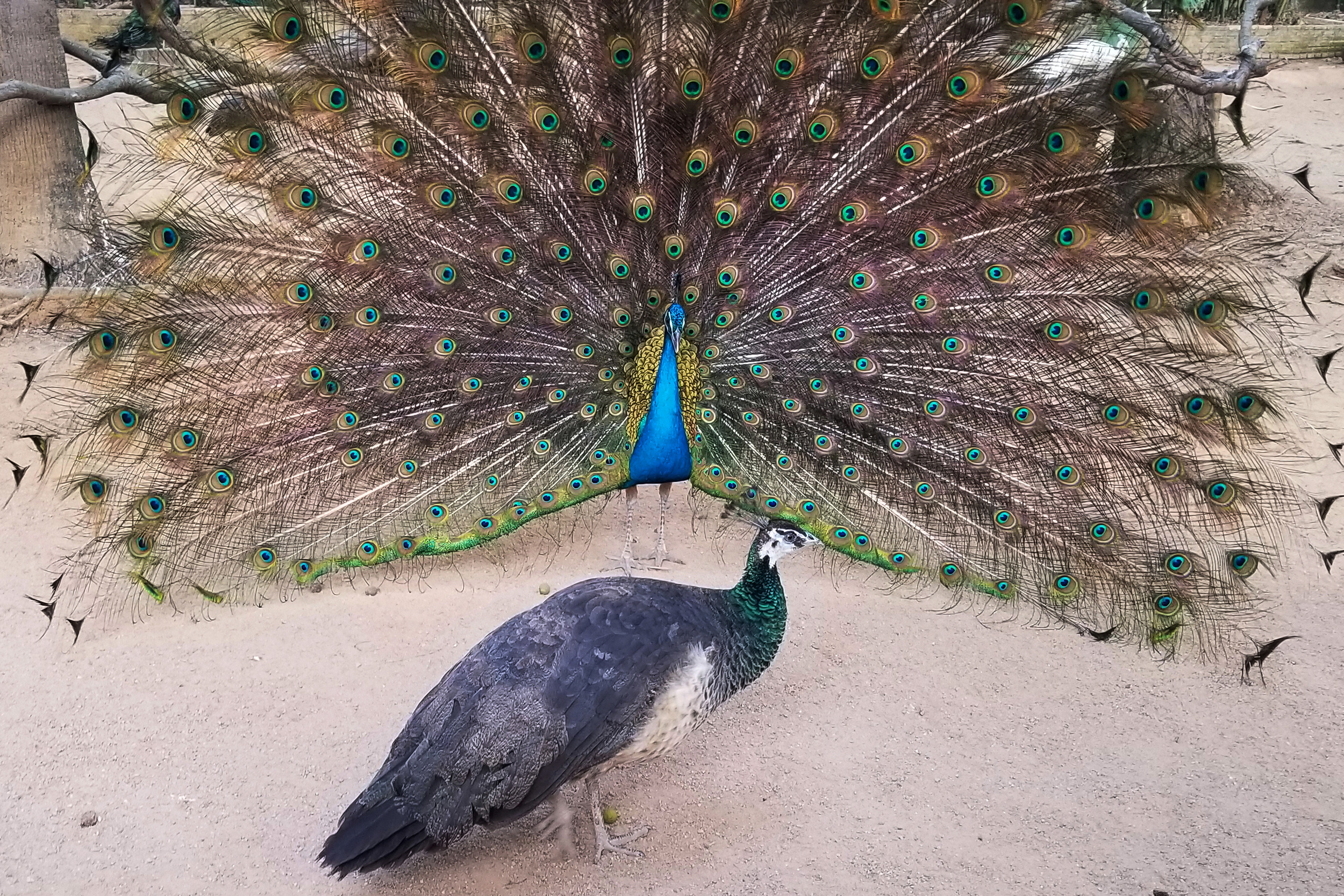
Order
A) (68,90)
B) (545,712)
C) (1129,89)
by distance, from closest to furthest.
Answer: (545,712), (1129,89), (68,90)

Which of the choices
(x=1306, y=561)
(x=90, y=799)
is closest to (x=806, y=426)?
(x=1306, y=561)

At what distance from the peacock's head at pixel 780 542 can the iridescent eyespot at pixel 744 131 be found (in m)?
1.54

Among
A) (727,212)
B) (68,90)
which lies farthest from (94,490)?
(68,90)

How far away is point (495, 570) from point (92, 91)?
15.0 feet

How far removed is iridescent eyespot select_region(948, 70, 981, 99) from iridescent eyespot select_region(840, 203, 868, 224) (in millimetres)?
510

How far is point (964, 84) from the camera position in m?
3.45

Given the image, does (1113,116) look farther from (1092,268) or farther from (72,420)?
(72,420)

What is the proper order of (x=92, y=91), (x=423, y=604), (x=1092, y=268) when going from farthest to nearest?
1. (x=92, y=91)
2. (x=423, y=604)
3. (x=1092, y=268)

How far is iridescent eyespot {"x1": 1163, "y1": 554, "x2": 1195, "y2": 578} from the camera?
342 centimetres

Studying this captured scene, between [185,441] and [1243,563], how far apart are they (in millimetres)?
3980

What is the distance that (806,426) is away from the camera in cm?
400

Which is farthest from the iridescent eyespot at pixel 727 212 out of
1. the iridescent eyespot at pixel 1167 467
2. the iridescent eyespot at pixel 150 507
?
the iridescent eyespot at pixel 150 507

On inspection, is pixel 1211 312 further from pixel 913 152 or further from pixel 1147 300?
pixel 913 152

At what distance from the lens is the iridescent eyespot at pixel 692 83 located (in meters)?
3.58
